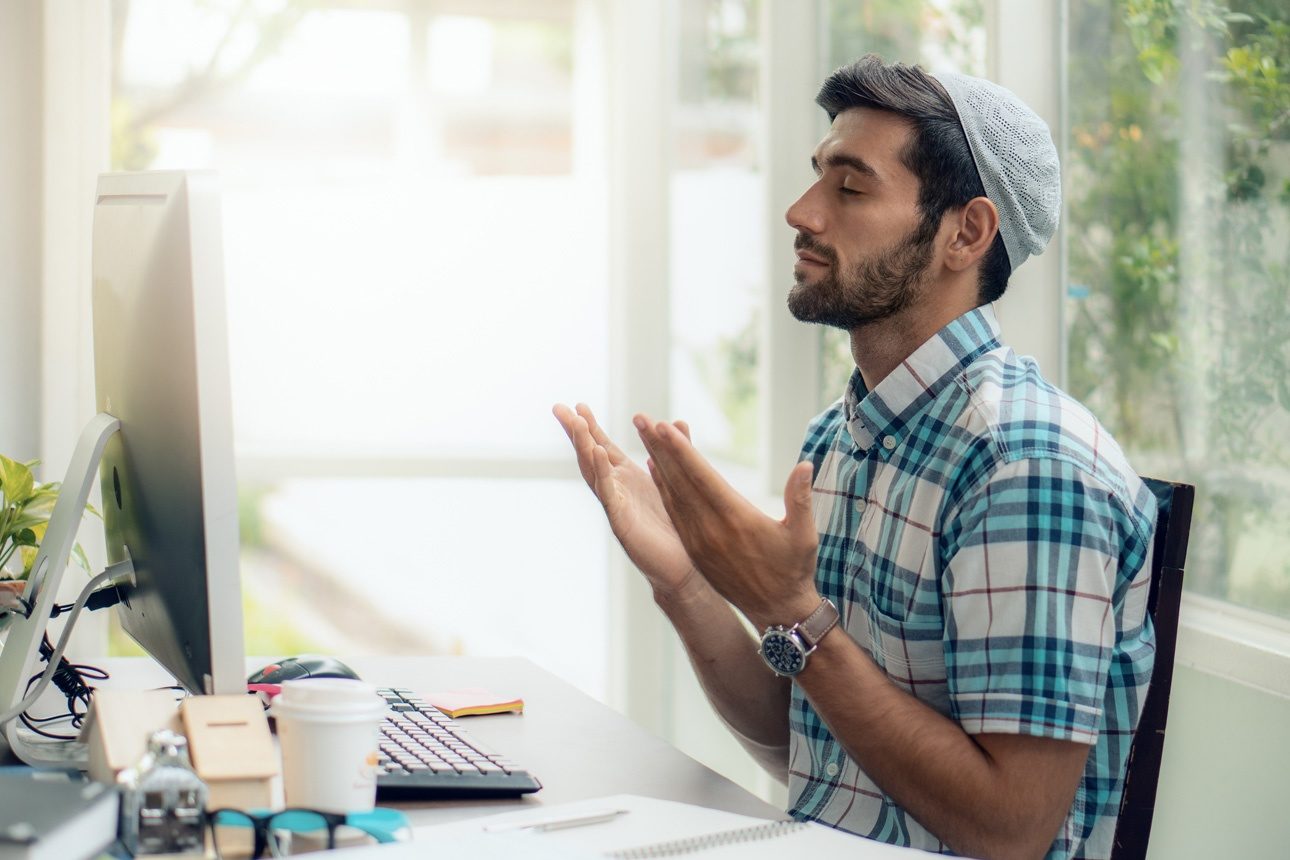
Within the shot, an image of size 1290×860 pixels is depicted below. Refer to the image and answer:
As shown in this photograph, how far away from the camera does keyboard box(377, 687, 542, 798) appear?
1.02 metres

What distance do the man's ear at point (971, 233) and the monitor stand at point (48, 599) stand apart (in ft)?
2.79

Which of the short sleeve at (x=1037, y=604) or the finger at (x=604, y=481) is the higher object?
the finger at (x=604, y=481)

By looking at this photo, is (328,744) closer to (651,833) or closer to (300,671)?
(651,833)

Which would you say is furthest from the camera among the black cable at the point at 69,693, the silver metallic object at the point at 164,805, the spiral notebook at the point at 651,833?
the black cable at the point at 69,693

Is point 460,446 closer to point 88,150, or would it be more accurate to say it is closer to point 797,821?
point 88,150

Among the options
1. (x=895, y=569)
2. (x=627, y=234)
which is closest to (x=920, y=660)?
(x=895, y=569)

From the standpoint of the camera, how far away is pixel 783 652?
112 cm

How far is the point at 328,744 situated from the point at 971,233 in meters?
0.89

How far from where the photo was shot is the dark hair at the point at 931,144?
55.4 inches

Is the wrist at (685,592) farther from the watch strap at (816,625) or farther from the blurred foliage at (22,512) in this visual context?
the blurred foliage at (22,512)

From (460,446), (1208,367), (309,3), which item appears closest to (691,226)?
(460,446)

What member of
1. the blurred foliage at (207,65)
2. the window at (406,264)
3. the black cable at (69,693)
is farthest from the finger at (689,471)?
the blurred foliage at (207,65)

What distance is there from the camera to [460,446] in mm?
3488

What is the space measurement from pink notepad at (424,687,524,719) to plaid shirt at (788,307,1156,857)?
0.29 m
